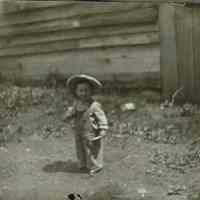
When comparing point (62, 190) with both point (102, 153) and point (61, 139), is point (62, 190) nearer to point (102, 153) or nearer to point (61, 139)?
point (102, 153)

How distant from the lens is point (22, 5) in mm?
5641

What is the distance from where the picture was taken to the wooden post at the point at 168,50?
511cm

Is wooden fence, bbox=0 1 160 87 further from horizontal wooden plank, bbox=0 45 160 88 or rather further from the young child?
the young child

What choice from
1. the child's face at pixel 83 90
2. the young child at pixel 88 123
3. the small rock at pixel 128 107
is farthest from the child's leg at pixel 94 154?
the small rock at pixel 128 107

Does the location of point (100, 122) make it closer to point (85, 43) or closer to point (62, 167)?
point (62, 167)

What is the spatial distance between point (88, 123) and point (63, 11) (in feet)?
4.90

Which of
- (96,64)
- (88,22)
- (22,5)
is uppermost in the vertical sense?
(22,5)

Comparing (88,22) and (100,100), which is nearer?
(100,100)

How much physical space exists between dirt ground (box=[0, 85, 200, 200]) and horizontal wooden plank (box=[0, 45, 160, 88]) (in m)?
0.17

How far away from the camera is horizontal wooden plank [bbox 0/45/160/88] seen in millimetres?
5254

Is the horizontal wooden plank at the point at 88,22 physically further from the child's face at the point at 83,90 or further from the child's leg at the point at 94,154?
the child's leg at the point at 94,154

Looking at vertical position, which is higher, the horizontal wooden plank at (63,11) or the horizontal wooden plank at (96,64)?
the horizontal wooden plank at (63,11)

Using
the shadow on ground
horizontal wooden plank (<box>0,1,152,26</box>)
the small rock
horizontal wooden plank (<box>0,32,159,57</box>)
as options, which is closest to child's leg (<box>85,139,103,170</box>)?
the shadow on ground

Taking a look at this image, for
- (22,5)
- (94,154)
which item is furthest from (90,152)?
(22,5)
